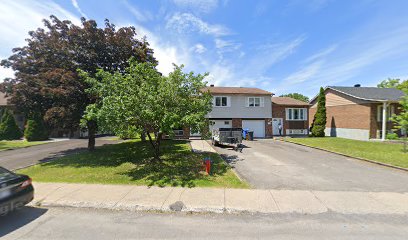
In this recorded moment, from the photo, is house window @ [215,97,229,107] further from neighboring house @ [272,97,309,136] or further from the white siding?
neighboring house @ [272,97,309,136]

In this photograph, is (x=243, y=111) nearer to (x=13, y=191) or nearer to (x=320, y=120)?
(x=320, y=120)

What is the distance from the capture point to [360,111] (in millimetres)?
20375

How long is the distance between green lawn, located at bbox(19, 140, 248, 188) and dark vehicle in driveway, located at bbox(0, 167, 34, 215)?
2.59 metres

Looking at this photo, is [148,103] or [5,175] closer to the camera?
[5,175]

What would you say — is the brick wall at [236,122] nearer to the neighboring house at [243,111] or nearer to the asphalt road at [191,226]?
the neighboring house at [243,111]

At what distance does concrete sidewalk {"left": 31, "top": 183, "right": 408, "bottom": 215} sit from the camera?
214 inches

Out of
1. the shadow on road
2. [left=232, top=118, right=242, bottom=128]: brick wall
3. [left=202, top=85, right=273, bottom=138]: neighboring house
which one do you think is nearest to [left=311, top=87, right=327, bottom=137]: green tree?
[left=202, top=85, right=273, bottom=138]: neighboring house

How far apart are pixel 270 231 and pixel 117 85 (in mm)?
8044

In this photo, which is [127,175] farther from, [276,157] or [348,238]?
[276,157]

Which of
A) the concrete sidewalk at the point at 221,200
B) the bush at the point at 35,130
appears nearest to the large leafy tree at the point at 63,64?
the concrete sidewalk at the point at 221,200

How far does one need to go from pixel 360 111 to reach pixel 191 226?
75.9 ft

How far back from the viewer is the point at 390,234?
4219 mm

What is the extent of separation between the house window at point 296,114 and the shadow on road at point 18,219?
985 inches

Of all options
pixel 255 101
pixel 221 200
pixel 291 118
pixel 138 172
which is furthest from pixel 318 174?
pixel 291 118
